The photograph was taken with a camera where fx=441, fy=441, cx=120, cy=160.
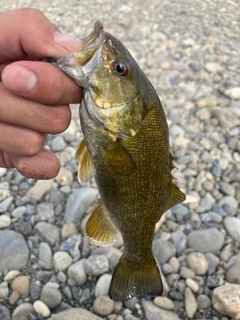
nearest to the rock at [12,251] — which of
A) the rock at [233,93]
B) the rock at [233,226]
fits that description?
the rock at [233,226]

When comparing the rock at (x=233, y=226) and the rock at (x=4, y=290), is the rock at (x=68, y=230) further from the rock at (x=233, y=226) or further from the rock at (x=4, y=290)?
the rock at (x=233, y=226)

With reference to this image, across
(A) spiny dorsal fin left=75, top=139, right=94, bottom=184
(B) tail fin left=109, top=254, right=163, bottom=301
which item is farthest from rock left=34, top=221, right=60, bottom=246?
(A) spiny dorsal fin left=75, top=139, right=94, bottom=184

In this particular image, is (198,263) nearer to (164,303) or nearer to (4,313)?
(164,303)

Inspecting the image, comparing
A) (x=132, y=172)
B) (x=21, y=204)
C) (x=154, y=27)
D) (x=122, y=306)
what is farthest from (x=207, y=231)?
(x=154, y=27)

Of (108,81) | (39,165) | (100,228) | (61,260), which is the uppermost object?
(108,81)

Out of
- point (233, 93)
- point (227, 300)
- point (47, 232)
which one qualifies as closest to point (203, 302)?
point (227, 300)

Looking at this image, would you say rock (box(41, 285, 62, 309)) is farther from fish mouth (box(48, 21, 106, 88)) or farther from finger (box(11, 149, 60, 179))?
fish mouth (box(48, 21, 106, 88))
